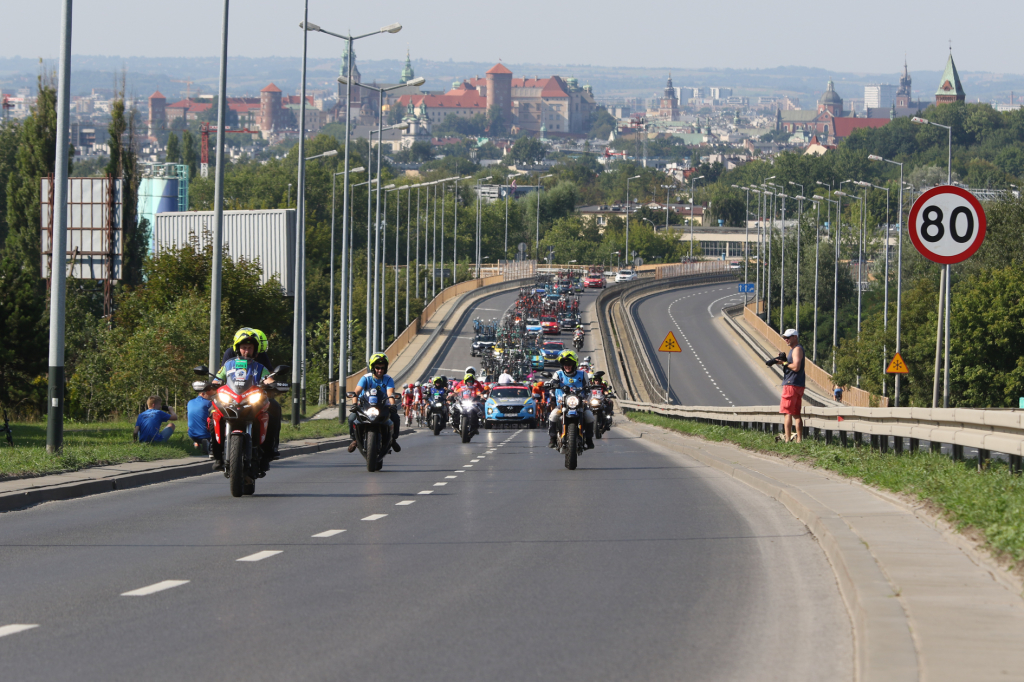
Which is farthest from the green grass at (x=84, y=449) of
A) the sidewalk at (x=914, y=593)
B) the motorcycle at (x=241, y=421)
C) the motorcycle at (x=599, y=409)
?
the sidewalk at (x=914, y=593)

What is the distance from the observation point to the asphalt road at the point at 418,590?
7000 mm

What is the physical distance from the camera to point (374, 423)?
67.3 feet

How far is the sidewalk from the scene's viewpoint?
258 inches

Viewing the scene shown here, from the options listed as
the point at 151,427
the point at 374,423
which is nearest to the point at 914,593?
the point at 374,423

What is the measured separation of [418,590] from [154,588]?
1.66m

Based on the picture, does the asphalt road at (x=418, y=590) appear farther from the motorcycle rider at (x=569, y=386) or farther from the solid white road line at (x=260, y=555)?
the motorcycle rider at (x=569, y=386)

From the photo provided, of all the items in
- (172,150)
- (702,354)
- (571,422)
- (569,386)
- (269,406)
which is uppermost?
(172,150)

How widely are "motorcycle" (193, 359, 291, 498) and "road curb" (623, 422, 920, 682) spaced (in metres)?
5.57

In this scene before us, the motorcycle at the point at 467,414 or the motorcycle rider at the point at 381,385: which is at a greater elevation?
the motorcycle rider at the point at 381,385

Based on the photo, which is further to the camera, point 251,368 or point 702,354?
point 702,354

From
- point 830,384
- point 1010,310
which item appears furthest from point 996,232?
point 1010,310

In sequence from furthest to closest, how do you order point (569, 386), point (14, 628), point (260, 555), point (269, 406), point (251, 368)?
point (569, 386) < point (269, 406) < point (251, 368) < point (260, 555) < point (14, 628)

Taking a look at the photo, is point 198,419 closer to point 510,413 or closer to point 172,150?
point 510,413

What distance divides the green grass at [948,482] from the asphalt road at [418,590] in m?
1.11
